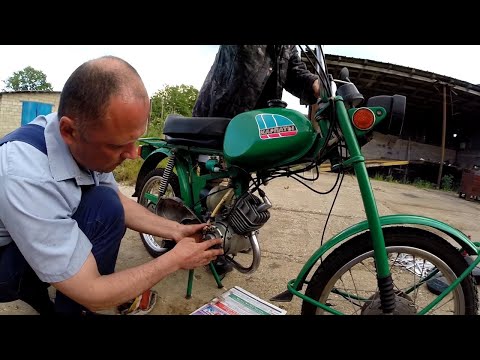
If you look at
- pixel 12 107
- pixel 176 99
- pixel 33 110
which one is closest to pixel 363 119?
pixel 33 110

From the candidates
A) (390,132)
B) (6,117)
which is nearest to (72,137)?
(390,132)

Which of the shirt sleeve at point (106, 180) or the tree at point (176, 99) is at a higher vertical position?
the tree at point (176, 99)

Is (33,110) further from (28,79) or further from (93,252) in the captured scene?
(28,79)

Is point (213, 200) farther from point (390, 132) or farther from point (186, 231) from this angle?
Result: point (390, 132)

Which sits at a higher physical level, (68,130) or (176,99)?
(176,99)

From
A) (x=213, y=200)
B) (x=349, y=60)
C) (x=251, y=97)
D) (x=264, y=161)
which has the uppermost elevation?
(x=349, y=60)

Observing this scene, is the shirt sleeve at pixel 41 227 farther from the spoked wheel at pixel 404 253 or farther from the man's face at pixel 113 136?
the spoked wheel at pixel 404 253

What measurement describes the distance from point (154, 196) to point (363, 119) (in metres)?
1.66

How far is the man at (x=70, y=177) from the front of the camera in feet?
2.99

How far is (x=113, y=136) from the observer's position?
0.95 m

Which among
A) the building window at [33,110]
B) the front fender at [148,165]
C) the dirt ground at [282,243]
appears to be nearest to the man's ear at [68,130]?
the dirt ground at [282,243]

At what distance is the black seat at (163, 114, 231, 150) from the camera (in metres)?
1.66

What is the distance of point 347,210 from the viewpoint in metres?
4.04

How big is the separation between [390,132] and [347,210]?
9.87 feet
